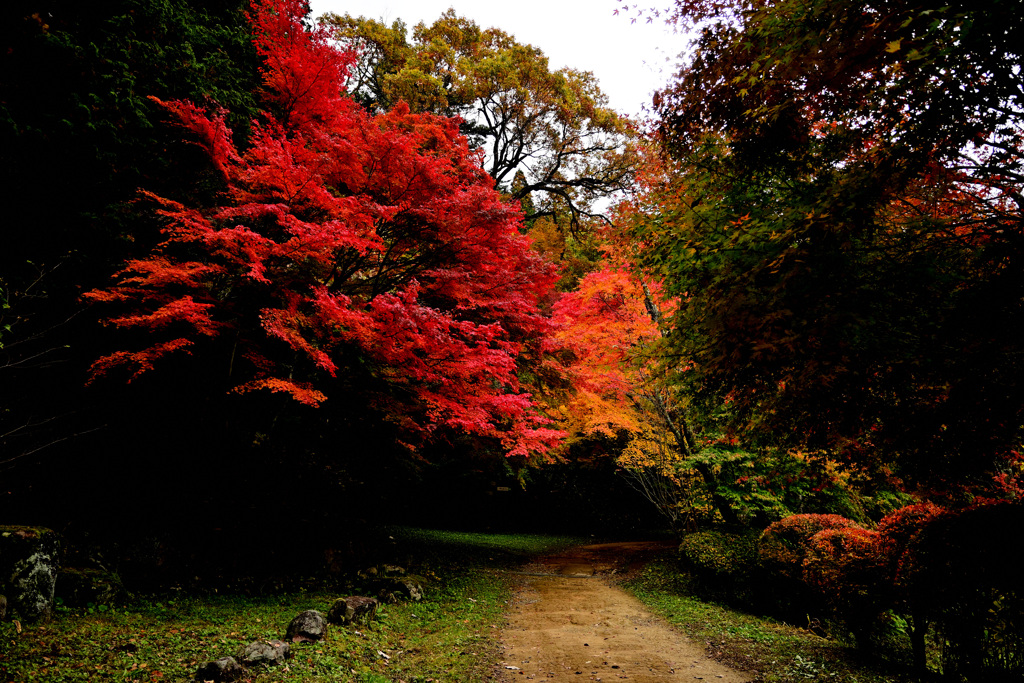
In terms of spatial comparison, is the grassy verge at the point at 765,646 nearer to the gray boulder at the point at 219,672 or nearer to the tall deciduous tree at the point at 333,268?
the tall deciduous tree at the point at 333,268

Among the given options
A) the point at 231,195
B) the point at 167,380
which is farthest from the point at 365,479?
the point at 231,195

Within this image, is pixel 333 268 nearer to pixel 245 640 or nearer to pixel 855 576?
pixel 245 640

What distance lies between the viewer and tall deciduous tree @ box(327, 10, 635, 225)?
45.6 feet

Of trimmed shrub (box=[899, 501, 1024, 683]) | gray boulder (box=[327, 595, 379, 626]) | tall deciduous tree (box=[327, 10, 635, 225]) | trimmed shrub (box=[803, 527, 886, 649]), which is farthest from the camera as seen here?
tall deciduous tree (box=[327, 10, 635, 225])

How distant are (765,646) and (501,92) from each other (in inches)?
580

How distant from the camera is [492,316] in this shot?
861 cm

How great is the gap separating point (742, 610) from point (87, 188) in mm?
→ 12453

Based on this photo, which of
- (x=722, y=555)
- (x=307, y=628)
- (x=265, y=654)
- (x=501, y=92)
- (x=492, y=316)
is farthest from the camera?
(x=501, y=92)

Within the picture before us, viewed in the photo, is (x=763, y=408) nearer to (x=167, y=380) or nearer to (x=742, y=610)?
(x=742, y=610)

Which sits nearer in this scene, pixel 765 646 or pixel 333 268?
pixel 765 646

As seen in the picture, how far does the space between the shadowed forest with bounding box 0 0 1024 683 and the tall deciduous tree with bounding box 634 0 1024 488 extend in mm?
33

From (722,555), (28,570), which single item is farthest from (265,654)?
(722,555)

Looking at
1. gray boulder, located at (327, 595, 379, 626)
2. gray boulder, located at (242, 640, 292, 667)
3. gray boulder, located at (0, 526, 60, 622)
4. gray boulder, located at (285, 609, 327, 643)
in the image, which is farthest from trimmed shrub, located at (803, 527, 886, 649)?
gray boulder, located at (0, 526, 60, 622)

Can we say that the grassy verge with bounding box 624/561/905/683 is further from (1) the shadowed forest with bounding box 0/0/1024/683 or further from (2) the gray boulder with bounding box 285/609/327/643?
(2) the gray boulder with bounding box 285/609/327/643
